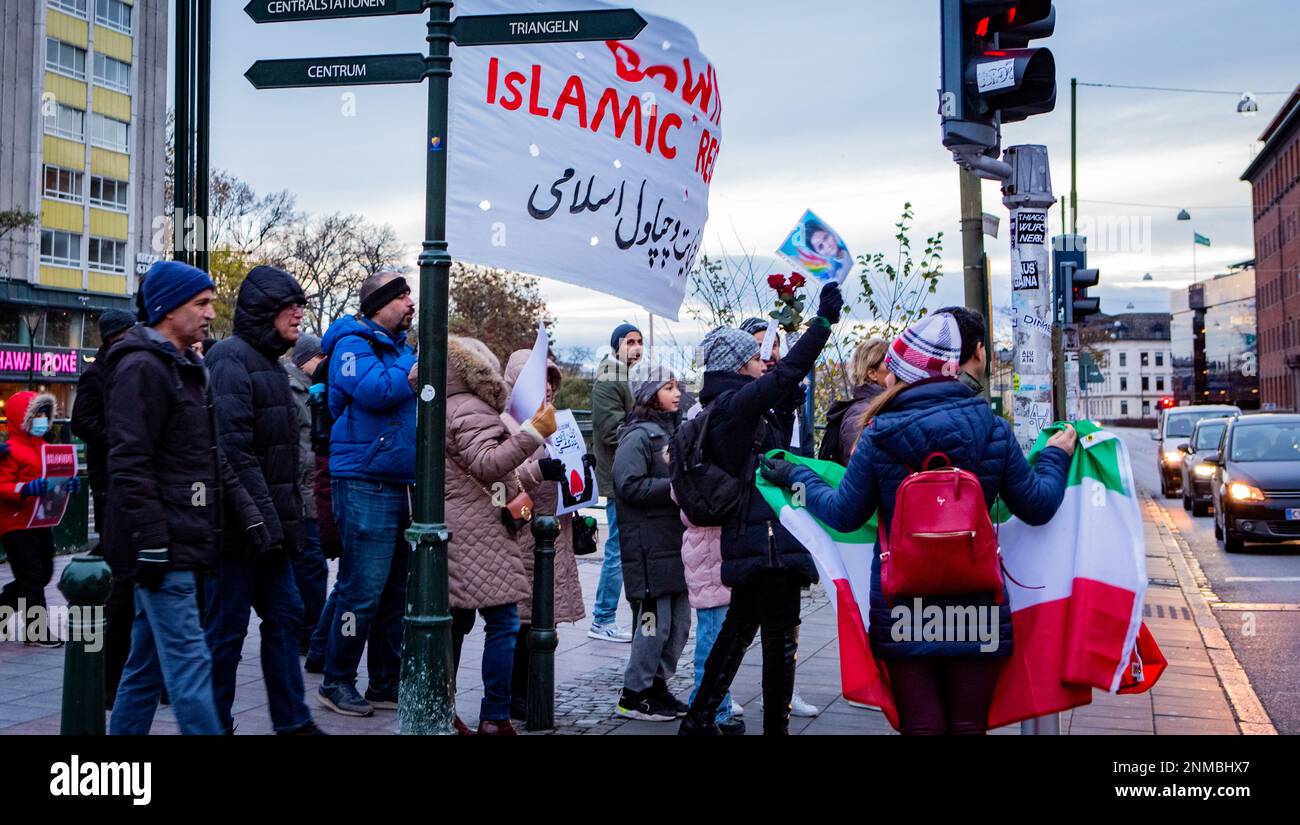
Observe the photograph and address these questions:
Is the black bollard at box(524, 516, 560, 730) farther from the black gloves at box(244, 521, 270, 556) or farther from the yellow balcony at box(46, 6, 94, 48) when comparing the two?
the yellow balcony at box(46, 6, 94, 48)

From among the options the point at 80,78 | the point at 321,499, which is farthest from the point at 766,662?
the point at 80,78

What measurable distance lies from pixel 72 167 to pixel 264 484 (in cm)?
5609

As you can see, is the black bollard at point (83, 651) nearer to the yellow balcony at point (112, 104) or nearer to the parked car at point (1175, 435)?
the parked car at point (1175, 435)

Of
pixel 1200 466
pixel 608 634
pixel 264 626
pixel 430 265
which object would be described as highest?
pixel 430 265

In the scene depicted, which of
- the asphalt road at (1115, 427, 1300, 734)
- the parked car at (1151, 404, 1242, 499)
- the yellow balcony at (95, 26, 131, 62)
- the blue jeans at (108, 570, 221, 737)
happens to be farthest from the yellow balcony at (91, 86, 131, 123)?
the blue jeans at (108, 570, 221, 737)

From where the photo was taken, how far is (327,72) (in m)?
5.30

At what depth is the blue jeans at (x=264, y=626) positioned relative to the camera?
550 cm

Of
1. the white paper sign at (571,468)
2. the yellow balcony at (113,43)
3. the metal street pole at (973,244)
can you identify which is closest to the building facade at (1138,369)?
the yellow balcony at (113,43)

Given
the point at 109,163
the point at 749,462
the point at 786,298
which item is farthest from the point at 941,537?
the point at 109,163

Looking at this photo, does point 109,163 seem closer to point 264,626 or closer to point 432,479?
point 264,626

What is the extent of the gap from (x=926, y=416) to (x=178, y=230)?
5.28 m

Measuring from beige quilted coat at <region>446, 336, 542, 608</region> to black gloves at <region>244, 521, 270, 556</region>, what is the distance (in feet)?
2.93

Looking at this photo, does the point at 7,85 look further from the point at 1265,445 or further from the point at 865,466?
the point at 865,466
